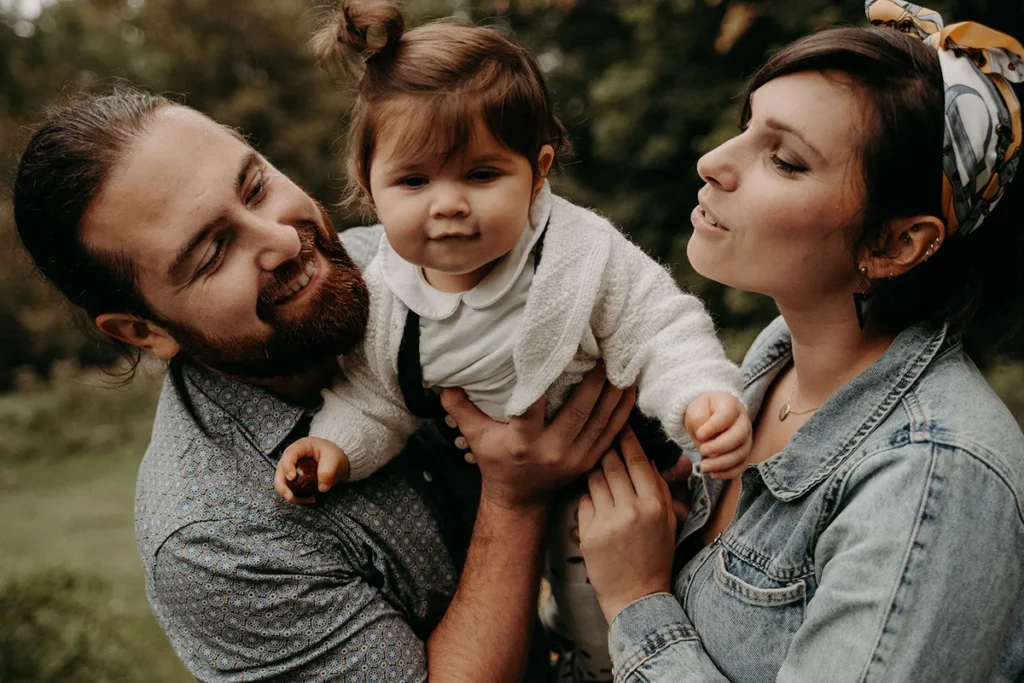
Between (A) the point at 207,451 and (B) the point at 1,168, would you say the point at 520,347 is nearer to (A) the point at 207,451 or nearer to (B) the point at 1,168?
(A) the point at 207,451

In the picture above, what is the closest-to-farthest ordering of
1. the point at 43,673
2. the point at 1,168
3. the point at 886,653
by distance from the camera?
1. the point at 886,653
2. the point at 43,673
3. the point at 1,168

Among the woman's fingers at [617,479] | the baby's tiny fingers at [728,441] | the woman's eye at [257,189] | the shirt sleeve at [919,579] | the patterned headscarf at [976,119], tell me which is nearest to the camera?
the shirt sleeve at [919,579]

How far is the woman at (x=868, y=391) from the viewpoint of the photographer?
→ 1.40 meters

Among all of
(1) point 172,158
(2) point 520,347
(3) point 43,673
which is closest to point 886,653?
(2) point 520,347

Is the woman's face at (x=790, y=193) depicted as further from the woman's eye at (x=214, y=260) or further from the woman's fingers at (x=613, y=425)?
the woman's eye at (x=214, y=260)

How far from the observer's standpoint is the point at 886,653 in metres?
1.38

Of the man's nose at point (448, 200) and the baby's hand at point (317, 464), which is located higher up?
the man's nose at point (448, 200)

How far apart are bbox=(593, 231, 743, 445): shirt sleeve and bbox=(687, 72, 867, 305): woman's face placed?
0.17 m

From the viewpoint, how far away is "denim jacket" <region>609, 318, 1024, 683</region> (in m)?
1.38

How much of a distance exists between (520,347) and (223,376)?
895mm

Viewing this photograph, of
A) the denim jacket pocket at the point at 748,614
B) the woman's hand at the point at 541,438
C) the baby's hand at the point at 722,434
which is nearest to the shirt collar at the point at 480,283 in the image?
the woman's hand at the point at 541,438

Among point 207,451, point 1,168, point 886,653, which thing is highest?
point 886,653

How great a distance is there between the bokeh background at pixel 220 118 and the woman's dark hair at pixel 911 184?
1.13m

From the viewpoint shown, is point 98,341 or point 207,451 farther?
point 98,341
